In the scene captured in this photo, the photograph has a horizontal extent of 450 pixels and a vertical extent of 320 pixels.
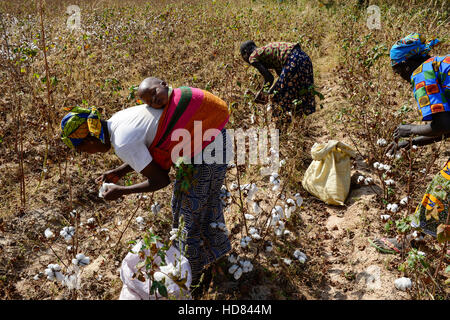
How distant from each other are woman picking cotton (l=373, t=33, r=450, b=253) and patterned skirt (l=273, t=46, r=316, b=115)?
4.59 feet

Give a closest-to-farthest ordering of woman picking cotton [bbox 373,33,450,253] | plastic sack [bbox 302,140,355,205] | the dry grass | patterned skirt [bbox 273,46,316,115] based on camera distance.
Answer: woman picking cotton [bbox 373,33,450,253] < the dry grass < plastic sack [bbox 302,140,355,205] < patterned skirt [bbox 273,46,316,115]

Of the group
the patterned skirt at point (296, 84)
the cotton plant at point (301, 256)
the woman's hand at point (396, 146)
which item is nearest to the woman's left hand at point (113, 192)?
the cotton plant at point (301, 256)

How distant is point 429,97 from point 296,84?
1.84m

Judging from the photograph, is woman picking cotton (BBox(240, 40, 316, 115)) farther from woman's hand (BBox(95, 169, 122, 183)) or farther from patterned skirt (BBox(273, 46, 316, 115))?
woman's hand (BBox(95, 169, 122, 183))

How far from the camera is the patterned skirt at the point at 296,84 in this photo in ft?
11.4

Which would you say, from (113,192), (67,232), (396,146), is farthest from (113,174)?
(396,146)

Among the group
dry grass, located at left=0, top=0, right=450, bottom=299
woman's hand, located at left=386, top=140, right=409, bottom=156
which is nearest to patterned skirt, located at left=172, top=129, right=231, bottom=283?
dry grass, located at left=0, top=0, right=450, bottom=299

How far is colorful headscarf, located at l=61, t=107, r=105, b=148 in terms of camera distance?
1729 mm

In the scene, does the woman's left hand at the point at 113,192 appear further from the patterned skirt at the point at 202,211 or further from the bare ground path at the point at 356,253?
the bare ground path at the point at 356,253

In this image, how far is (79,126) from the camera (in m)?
1.75

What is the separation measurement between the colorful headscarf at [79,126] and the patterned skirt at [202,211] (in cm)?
56

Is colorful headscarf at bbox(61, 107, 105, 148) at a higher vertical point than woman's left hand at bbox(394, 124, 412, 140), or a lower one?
higher

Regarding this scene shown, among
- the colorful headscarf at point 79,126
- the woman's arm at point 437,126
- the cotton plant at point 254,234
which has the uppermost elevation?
the colorful headscarf at point 79,126

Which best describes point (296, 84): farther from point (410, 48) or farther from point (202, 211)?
point (202, 211)
